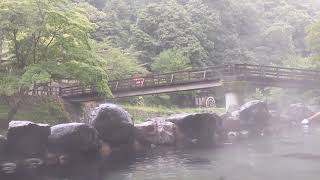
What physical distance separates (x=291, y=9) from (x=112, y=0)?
38.2 meters

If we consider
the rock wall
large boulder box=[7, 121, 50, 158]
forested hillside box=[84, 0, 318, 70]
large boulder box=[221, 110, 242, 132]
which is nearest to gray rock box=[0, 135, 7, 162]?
the rock wall

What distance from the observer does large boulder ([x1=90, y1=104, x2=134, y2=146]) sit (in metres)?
21.9

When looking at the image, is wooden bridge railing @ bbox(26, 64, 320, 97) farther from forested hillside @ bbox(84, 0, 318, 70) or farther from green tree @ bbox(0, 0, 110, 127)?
forested hillside @ bbox(84, 0, 318, 70)

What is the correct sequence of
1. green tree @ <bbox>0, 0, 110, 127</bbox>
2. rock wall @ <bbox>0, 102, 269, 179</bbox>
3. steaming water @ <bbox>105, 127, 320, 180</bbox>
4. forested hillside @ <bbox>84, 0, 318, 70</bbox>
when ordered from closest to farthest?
steaming water @ <bbox>105, 127, 320, 180</bbox>
rock wall @ <bbox>0, 102, 269, 179</bbox>
green tree @ <bbox>0, 0, 110, 127</bbox>
forested hillside @ <bbox>84, 0, 318, 70</bbox>

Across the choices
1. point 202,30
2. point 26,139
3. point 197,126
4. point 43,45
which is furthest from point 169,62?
point 26,139

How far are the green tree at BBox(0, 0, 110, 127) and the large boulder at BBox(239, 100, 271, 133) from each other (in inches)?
391

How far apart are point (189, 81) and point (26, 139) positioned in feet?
55.0

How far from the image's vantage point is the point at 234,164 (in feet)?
52.4

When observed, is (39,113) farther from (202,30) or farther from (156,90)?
(202,30)

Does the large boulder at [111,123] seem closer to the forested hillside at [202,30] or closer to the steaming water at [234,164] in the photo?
the steaming water at [234,164]

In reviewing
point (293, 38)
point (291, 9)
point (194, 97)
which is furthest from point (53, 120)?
point (291, 9)

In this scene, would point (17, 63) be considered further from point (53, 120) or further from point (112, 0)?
point (112, 0)

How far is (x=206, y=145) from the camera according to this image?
76.8 ft

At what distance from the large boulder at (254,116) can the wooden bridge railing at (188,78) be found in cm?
270
